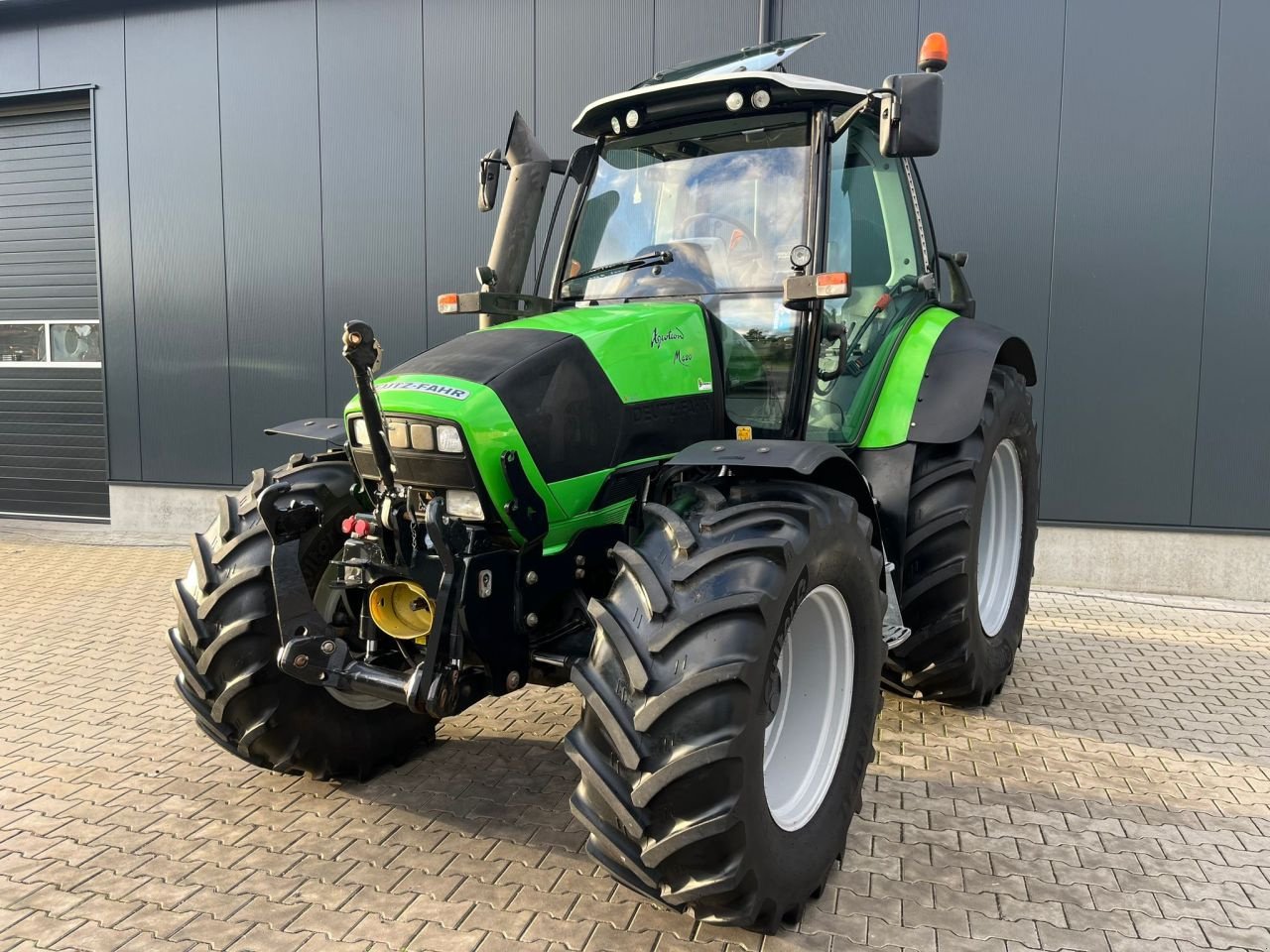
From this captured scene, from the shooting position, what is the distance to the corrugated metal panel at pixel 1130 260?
6.21 m

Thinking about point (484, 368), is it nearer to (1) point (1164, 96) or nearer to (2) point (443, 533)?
(2) point (443, 533)

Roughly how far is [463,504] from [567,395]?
444mm

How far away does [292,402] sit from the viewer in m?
8.27

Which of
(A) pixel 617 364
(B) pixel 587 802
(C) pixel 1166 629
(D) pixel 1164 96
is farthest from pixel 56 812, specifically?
(D) pixel 1164 96

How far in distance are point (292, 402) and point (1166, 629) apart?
6.98 m

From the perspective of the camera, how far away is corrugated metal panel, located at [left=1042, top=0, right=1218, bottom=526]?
6211 mm

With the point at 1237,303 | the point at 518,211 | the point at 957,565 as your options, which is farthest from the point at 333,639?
the point at 1237,303

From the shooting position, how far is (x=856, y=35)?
21.9ft

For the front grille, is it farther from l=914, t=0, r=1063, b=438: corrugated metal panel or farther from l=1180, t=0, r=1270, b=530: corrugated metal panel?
l=1180, t=0, r=1270, b=530: corrugated metal panel

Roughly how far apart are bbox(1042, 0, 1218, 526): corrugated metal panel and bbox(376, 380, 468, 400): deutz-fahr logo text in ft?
17.0

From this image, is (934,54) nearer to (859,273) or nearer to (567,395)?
(859,273)

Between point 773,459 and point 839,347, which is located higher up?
point 839,347

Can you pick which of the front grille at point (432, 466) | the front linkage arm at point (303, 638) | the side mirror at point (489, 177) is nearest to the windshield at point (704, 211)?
the side mirror at point (489, 177)

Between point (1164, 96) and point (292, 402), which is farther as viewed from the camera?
point (292, 402)
